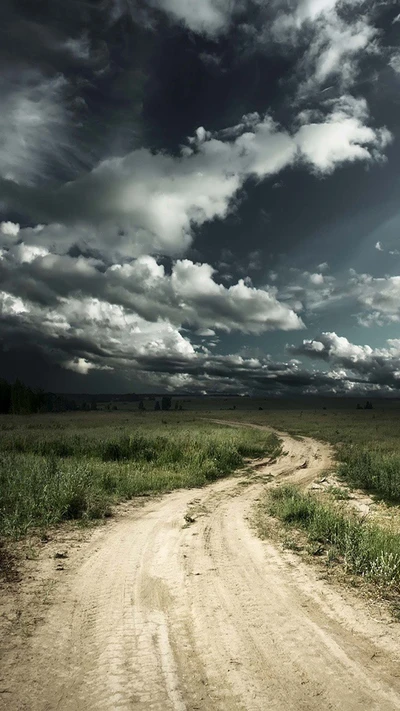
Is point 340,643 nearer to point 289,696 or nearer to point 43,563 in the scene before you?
point 289,696

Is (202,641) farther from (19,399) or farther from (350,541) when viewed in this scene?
(19,399)

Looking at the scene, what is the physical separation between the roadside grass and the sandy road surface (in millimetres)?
808

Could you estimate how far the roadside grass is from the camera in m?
6.11

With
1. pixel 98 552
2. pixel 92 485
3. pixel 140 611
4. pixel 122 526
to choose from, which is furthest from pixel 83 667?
pixel 92 485

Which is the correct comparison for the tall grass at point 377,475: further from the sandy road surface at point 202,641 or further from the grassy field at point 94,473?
the sandy road surface at point 202,641

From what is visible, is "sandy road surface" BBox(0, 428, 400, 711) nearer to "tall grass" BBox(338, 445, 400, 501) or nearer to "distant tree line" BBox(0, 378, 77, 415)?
"tall grass" BBox(338, 445, 400, 501)

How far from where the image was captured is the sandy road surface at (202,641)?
11.9ft

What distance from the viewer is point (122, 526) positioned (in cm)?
932

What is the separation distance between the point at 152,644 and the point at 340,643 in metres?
2.20

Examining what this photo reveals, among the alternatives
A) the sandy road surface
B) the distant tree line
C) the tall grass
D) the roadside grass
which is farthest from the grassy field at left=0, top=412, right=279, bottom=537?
the distant tree line

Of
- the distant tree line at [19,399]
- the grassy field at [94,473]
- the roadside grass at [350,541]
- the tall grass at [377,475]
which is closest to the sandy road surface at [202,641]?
the roadside grass at [350,541]

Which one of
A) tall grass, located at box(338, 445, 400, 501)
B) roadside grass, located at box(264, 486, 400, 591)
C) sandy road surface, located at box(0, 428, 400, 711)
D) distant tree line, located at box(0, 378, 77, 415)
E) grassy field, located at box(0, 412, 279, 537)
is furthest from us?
distant tree line, located at box(0, 378, 77, 415)

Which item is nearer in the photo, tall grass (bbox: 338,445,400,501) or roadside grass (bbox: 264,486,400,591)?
roadside grass (bbox: 264,486,400,591)

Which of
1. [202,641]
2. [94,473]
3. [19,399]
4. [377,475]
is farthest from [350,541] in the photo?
[19,399]
